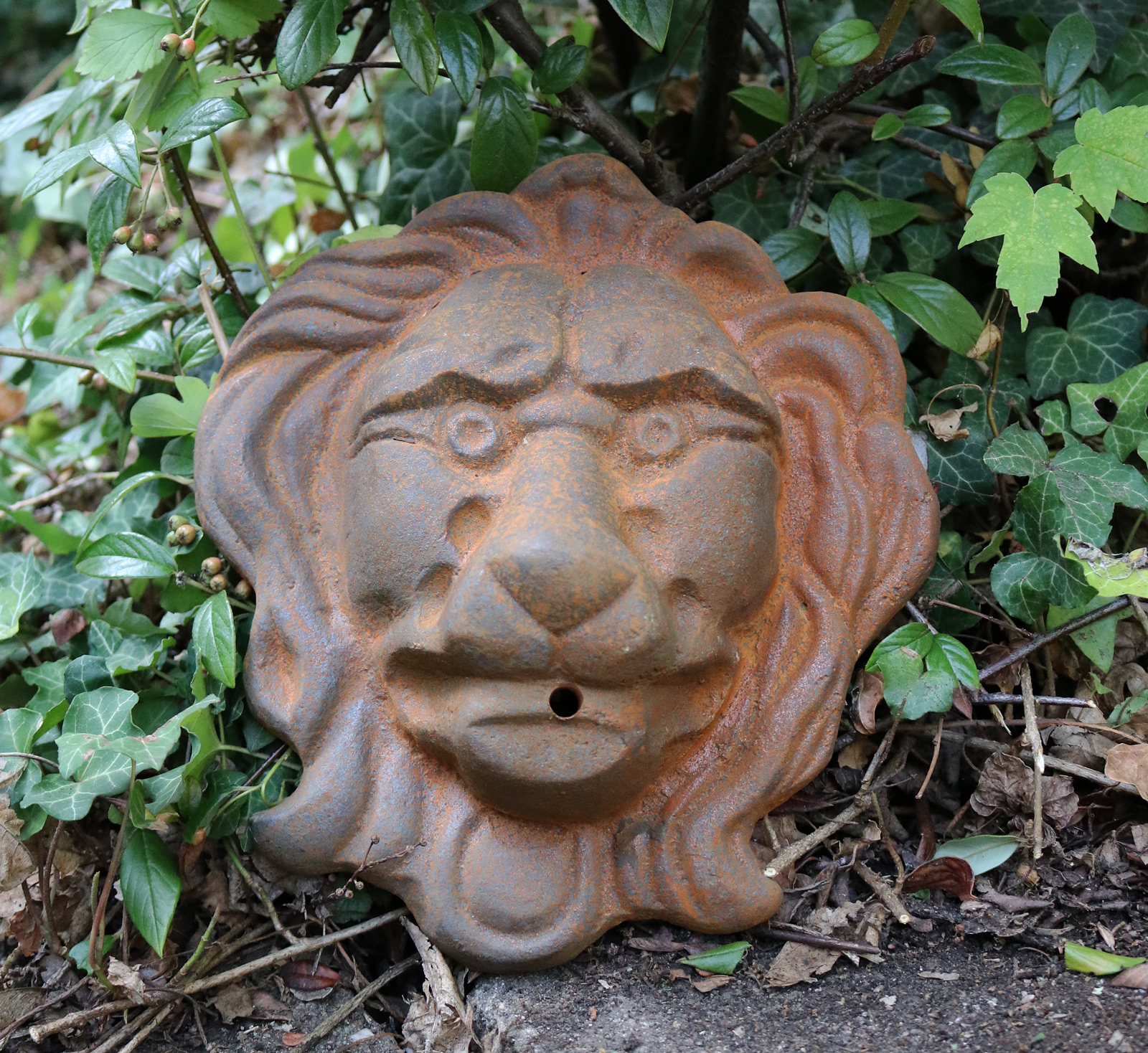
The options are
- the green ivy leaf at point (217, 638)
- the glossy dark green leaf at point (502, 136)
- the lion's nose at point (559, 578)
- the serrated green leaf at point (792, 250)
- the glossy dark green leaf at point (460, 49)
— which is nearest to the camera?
the lion's nose at point (559, 578)

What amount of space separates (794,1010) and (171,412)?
1349mm

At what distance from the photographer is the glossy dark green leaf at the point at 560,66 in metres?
1.69

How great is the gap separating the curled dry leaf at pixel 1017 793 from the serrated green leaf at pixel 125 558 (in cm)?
131

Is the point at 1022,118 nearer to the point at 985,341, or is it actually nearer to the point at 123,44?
the point at 985,341

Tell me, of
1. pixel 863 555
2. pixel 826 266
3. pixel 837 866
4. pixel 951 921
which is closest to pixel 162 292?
pixel 826 266

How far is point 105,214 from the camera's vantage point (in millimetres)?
1604

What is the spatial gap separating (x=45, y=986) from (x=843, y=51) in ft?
6.04

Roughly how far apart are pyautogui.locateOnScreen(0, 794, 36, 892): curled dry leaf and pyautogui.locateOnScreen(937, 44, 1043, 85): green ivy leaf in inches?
74.4

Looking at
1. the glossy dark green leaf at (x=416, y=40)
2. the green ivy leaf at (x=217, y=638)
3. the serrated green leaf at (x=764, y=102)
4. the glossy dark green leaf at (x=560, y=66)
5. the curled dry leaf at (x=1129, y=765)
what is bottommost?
the curled dry leaf at (x=1129, y=765)

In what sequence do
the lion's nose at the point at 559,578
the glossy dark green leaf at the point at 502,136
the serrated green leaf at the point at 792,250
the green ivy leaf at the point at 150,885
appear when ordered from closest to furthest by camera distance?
the lion's nose at the point at 559,578, the green ivy leaf at the point at 150,885, the glossy dark green leaf at the point at 502,136, the serrated green leaf at the point at 792,250

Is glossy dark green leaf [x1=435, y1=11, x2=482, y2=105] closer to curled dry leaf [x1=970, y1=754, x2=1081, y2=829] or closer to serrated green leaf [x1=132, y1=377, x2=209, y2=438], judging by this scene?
serrated green leaf [x1=132, y1=377, x2=209, y2=438]

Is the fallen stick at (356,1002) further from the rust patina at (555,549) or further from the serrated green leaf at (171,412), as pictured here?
the serrated green leaf at (171,412)

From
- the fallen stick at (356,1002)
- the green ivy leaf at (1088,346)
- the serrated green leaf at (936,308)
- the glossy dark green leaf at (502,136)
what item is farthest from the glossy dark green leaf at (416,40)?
the fallen stick at (356,1002)

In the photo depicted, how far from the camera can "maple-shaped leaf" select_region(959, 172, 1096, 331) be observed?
147 cm
